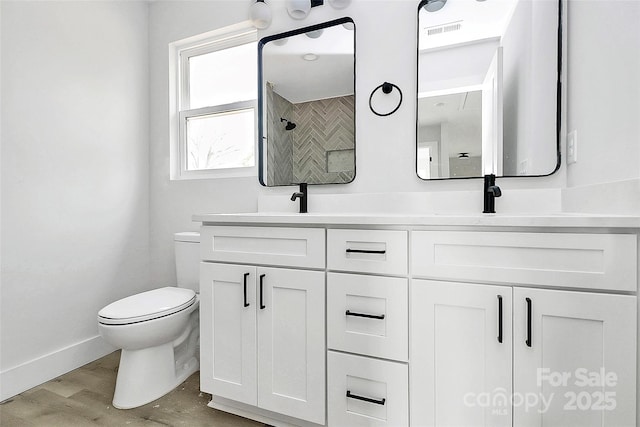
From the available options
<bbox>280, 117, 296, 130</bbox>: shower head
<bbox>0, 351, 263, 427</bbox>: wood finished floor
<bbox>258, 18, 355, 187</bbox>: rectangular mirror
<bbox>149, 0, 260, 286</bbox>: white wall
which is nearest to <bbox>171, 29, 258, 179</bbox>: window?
<bbox>149, 0, 260, 286</bbox>: white wall

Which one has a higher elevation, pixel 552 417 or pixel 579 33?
pixel 579 33

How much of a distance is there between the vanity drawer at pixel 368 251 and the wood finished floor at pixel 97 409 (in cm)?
84

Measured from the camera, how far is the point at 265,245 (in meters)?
1.31

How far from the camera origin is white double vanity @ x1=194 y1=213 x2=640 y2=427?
2.89ft

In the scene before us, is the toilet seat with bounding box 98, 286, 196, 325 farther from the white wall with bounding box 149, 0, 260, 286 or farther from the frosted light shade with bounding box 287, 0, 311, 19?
the frosted light shade with bounding box 287, 0, 311, 19

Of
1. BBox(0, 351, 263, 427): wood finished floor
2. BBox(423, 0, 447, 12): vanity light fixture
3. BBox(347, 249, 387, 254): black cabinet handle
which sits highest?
BBox(423, 0, 447, 12): vanity light fixture

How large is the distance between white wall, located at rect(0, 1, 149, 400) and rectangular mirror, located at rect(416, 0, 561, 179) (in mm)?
1879

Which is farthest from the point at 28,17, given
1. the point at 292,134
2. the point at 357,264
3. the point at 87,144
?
the point at 357,264

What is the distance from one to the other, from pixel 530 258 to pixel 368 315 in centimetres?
53

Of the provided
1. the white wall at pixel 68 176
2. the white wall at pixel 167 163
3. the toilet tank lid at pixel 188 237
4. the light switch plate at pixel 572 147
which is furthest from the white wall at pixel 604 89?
the white wall at pixel 68 176

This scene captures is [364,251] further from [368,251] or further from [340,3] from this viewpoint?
[340,3]

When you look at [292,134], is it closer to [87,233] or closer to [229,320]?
[229,320]

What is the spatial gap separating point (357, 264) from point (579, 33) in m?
1.27

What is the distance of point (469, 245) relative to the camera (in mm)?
1008
